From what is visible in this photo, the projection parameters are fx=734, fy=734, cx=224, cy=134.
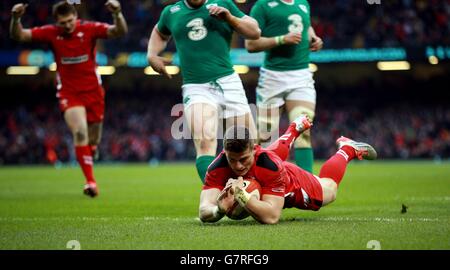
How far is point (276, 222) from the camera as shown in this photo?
271 inches

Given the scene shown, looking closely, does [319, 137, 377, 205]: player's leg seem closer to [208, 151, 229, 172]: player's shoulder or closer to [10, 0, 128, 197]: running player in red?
[208, 151, 229, 172]: player's shoulder

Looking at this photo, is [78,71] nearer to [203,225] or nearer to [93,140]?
[93,140]

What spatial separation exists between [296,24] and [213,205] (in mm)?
3922

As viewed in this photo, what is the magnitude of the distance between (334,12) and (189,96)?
26.6 m

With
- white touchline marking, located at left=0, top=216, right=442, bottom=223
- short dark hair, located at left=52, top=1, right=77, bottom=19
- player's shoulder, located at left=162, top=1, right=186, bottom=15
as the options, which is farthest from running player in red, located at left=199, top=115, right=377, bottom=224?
short dark hair, located at left=52, top=1, right=77, bottom=19

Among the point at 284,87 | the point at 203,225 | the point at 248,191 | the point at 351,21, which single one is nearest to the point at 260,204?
the point at 248,191

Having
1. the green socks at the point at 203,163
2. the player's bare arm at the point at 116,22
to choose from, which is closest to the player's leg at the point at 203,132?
the green socks at the point at 203,163

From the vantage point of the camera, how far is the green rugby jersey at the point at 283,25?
9945 mm

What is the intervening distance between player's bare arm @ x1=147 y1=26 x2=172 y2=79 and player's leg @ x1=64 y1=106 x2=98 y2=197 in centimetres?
290

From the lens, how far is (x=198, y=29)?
27.1ft

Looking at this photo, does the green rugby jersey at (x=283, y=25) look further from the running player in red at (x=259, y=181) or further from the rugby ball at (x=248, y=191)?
the rugby ball at (x=248, y=191)

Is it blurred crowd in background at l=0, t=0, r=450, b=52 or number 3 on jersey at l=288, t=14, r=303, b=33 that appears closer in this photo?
number 3 on jersey at l=288, t=14, r=303, b=33

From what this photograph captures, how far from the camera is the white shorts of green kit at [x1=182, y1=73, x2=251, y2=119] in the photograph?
8242 mm

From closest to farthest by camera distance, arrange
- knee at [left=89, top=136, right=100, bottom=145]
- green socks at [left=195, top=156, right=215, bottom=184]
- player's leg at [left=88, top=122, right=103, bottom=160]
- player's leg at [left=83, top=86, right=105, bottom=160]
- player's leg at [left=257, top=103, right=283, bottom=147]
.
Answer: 1. green socks at [left=195, top=156, right=215, bottom=184]
2. player's leg at [left=257, top=103, right=283, bottom=147]
3. player's leg at [left=83, top=86, right=105, bottom=160]
4. player's leg at [left=88, top=122, right=103, bottom=160]
5. knee at [left=89, top=136, right=100, bottom=145]
